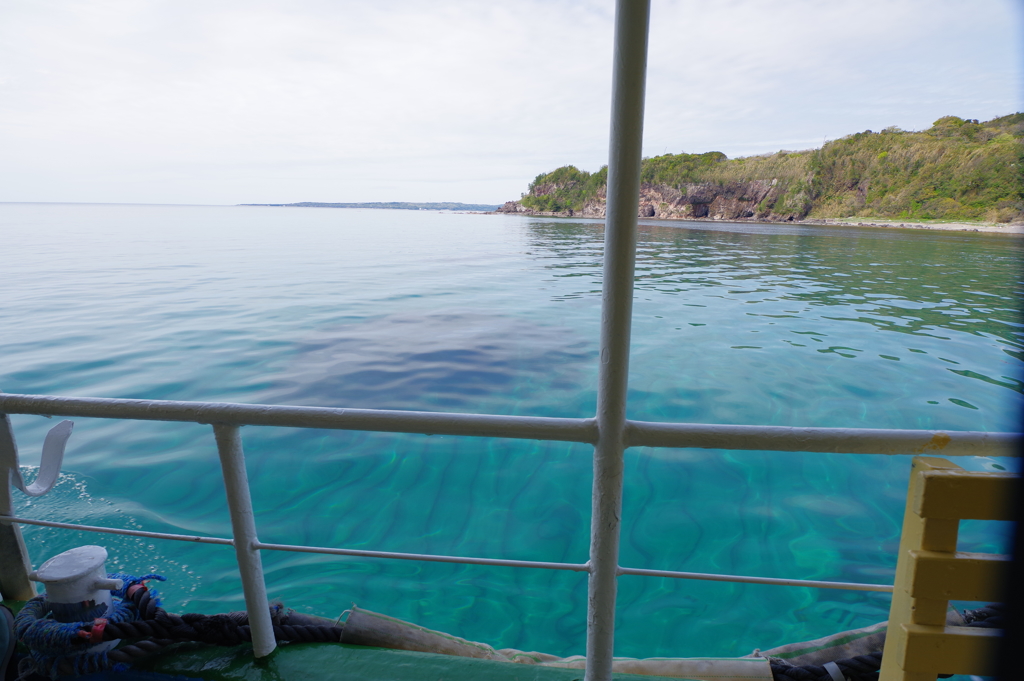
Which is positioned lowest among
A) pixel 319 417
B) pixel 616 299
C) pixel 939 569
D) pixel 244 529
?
A: pixel 244 529

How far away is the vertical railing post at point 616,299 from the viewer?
63 cm

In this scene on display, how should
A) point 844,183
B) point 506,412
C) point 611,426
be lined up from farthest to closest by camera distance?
1. point 844,183
2. point 506,412
3. point 611,426

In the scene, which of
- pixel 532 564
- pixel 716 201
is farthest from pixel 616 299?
pixel 716 201

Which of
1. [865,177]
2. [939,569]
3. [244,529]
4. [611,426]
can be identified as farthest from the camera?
[865,177]

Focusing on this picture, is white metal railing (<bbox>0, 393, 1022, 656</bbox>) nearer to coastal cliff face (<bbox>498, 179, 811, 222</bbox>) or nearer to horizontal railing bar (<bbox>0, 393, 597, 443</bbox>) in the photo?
horizontal railing bar (<bbox>0, 393, 597, 443</bbox>)

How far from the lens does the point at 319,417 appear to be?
2.62ft

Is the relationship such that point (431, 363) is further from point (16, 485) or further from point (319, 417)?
point (319, 417)

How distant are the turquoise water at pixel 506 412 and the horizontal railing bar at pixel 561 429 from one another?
0.26m

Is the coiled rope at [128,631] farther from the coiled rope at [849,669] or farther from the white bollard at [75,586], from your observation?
the coiled rope at [849,669]

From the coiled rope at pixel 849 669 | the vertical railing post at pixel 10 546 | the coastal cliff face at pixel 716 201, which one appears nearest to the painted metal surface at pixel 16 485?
the vertical railing post at pixel 10 546

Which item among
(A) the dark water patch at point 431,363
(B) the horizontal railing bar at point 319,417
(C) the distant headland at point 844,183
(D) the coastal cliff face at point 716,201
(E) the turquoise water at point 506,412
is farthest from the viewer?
(D) the coastal cliff face at point 716,201

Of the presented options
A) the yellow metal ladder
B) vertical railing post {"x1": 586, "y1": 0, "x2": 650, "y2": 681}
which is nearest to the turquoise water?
the yellow metal ladder

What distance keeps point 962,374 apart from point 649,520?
598cm

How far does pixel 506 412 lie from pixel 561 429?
5.08m
